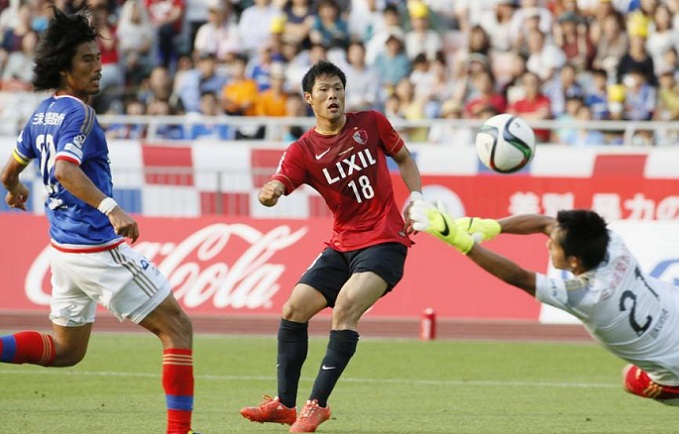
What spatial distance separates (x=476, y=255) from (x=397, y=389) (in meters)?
4.27

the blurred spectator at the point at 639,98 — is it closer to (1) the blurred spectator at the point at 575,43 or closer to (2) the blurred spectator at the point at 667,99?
(2) the blurred spectator at the point at 667,99

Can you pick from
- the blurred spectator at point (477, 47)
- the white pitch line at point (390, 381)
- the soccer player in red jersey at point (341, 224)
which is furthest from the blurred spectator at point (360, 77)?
the soccer player in red jersey at point (341, 224)

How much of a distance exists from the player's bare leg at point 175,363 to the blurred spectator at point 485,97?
40.6 ft

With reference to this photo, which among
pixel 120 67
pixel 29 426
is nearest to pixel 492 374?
pixel 29 426

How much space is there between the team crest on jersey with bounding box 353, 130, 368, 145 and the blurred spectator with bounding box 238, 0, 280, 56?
42.8 ft

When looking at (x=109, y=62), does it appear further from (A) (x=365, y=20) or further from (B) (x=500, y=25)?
(B) (x=500, y=25)

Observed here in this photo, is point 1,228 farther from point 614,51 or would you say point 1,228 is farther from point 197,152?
point 614,51


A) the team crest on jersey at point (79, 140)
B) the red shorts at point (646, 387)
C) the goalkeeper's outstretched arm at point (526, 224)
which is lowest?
the red shorts at point (646, 387)

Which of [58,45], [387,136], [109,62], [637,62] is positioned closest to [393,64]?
[637,62]

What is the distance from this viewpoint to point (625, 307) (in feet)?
26.0

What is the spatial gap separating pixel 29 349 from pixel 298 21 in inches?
571

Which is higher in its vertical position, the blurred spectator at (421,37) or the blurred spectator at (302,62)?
the blurred spectator at (421,37)

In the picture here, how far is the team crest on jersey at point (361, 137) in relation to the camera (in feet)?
32.1

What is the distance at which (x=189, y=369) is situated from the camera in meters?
8.11
